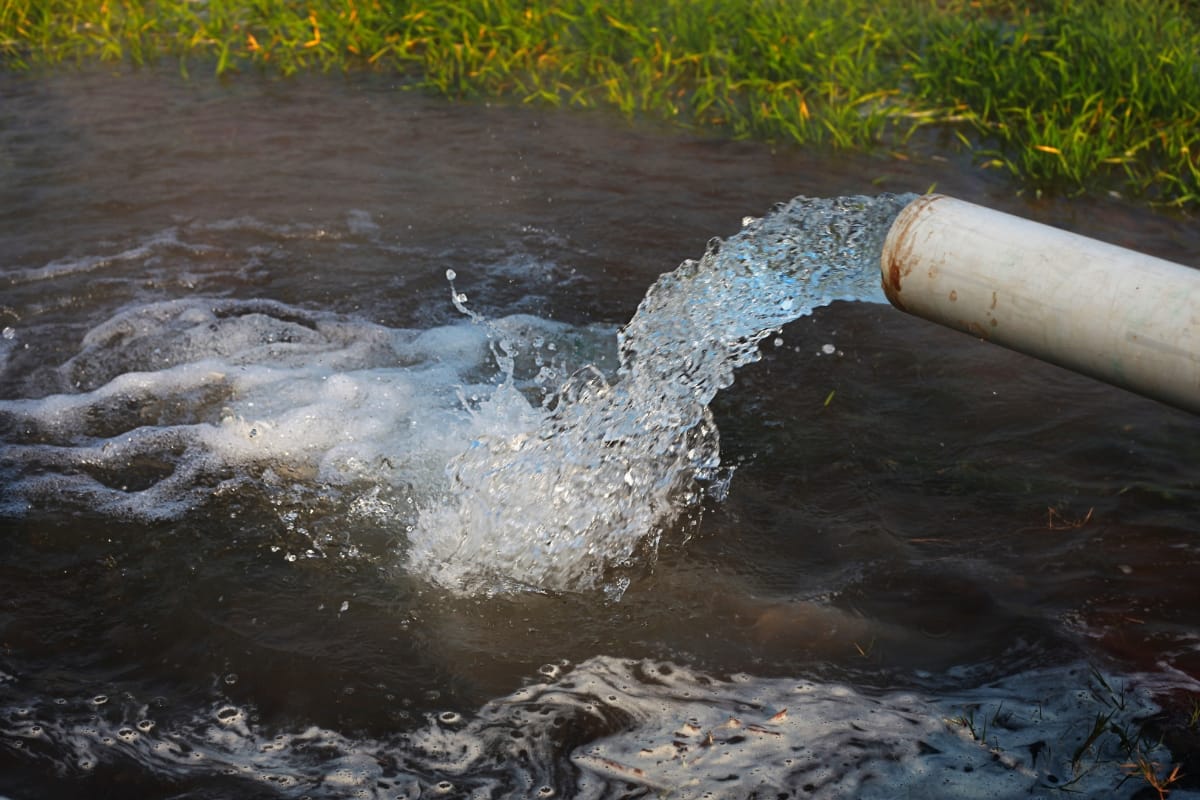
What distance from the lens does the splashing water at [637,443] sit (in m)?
2.97

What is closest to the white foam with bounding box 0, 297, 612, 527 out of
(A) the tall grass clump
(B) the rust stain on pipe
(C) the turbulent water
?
(C) the turbulent water

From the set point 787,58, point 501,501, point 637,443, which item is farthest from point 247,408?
point 787,58

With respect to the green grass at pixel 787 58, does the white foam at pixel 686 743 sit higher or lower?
lower

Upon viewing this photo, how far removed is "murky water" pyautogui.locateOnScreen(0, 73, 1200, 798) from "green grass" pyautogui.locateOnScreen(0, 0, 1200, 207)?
0.57m

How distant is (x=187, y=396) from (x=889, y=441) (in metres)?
2.16

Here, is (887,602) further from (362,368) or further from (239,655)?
(362,368)

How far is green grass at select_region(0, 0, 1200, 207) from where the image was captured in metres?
5.34

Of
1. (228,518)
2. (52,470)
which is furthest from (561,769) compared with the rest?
(52,470)

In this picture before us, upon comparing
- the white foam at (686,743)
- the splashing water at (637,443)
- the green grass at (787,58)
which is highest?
the green grass at (787,58)

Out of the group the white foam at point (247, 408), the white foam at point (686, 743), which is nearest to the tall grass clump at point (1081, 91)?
the white foam at point (247, 408)

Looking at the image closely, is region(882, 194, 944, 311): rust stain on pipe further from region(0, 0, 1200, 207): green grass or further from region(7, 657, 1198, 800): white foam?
region(0, 0, 1200, 207): green grass

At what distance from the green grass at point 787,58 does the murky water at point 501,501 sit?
0.57 metres

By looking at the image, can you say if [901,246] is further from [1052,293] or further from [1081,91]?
[1081,91]

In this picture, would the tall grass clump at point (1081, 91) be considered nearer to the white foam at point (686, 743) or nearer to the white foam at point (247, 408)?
the white foam at point (247, 408)
